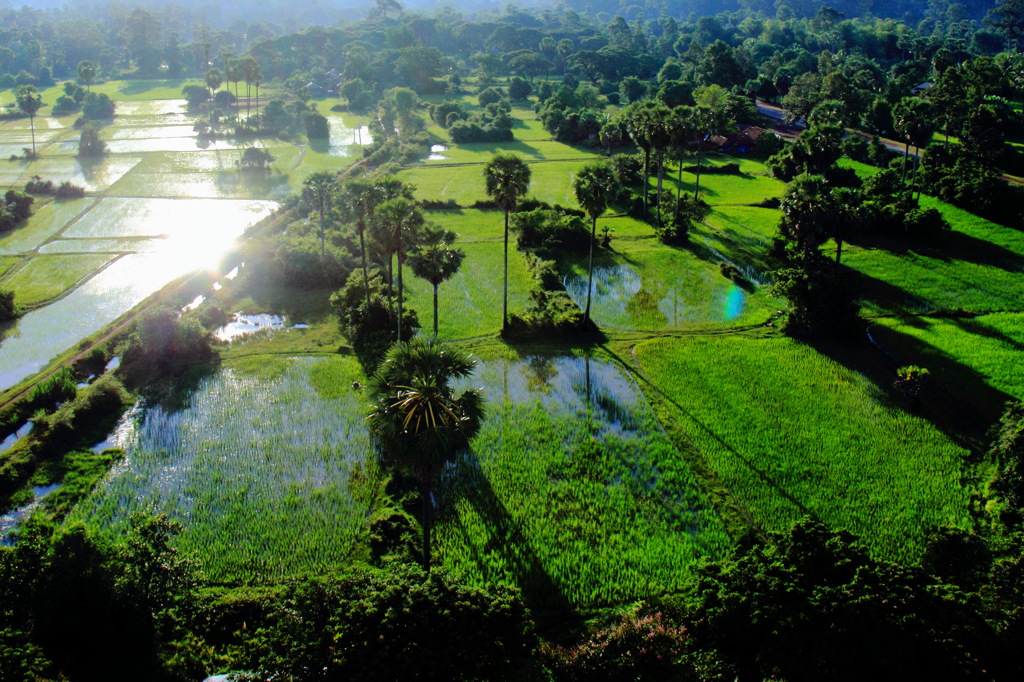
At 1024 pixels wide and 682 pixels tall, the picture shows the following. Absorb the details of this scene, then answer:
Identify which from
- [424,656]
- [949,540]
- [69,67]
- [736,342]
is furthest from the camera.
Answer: [69,67]

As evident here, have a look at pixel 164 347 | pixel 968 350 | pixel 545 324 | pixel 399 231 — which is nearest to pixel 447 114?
pixel 545 324

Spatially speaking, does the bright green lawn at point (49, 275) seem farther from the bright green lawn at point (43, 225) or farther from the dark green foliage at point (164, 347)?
the dark green foliage at point (164, 347)

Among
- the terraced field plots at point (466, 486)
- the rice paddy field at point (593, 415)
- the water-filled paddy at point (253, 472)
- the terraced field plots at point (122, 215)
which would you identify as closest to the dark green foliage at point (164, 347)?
the rice paddy field at point (593, 415)

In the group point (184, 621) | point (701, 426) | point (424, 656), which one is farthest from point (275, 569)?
point (701, 426)

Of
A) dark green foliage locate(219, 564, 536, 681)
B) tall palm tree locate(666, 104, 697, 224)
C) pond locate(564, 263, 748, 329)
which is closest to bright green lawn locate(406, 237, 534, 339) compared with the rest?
pond locate(564, 263, 748, 329)

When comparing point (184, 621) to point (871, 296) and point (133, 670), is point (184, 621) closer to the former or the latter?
point (133, 670)
